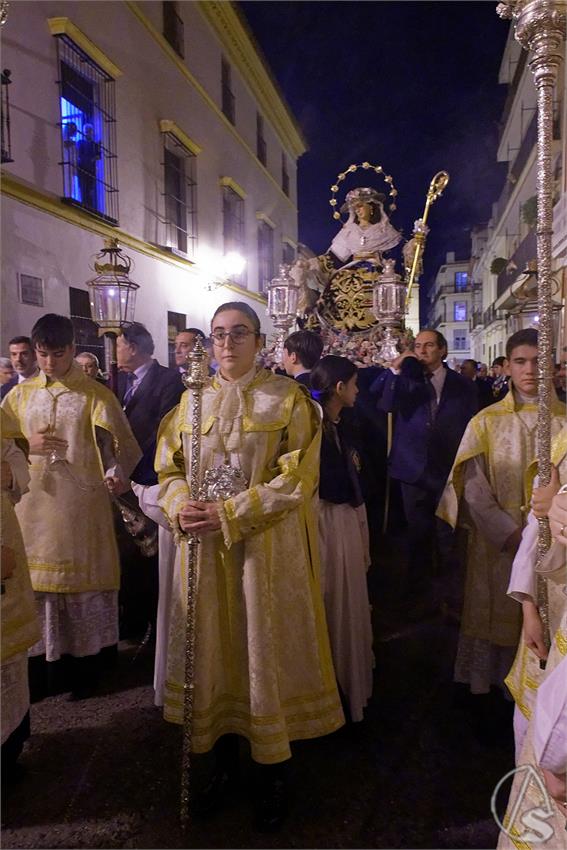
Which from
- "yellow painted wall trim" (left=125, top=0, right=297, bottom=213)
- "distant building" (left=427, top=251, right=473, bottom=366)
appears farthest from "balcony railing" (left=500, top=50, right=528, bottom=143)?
"distant building" (left=427, top=251, right=473, bottom=366)

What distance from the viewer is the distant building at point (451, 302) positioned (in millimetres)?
7754

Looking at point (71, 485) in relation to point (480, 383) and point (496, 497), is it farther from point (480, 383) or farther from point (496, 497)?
point (480, 383)

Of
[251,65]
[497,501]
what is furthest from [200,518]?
[251,65]

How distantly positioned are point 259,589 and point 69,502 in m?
1.44

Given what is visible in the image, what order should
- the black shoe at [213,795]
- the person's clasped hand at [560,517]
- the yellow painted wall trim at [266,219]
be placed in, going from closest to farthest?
the person's clasped hand at [560,517], the black shoe at [213,795], the yellow painted wall trim at [266,219]

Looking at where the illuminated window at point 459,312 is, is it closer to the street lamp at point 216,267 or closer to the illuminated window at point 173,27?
the street lamp at point 216,267

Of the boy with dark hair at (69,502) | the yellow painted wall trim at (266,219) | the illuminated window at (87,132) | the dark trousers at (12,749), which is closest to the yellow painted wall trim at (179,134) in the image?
the illuminated window at (87,132)

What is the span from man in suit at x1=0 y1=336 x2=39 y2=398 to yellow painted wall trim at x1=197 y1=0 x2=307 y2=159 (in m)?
2.41

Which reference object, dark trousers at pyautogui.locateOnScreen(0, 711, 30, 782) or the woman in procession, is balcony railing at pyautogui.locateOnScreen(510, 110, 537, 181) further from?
dark trousers at pyautogui.locateOnScreen(0, 711, 30, 782)

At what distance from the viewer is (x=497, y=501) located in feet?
8.91

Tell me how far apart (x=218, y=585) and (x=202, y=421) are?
25.1 inches

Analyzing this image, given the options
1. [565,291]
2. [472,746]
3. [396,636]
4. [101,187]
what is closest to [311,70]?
[565,291]

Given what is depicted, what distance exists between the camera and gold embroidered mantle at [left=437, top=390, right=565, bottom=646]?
2662 mm

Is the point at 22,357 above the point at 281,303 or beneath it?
beneath
